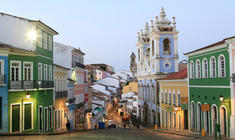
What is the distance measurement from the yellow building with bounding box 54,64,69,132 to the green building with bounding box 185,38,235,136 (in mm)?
11773

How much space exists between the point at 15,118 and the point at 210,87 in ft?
47.8

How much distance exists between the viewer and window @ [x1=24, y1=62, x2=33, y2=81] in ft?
77.7

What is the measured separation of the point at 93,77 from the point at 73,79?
313 ft

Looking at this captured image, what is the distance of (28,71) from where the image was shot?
78.8ft

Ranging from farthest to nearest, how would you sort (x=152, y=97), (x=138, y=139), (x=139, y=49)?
1. (x=139, y=49)
2. (x=152, y=97)
3. (x=138, y=139)

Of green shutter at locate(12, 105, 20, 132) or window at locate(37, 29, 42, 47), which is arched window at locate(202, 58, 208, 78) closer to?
window at locate(37, 29, 42, 47)

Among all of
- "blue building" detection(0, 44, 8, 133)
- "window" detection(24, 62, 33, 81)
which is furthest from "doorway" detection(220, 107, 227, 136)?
"blue building" detection(0, 44, 8, 133)

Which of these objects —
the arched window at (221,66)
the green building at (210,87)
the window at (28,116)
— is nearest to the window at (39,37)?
the window at (28,116)

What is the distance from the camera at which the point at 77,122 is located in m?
43.6

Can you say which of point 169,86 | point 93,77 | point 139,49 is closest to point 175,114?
point 169,86

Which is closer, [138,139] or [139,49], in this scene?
[138,139]

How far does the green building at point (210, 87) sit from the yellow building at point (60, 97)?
38.6 feet

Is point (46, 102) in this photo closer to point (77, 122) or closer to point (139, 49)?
point (77, 122)

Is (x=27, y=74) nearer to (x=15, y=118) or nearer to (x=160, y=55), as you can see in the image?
(x=15, y=118)
